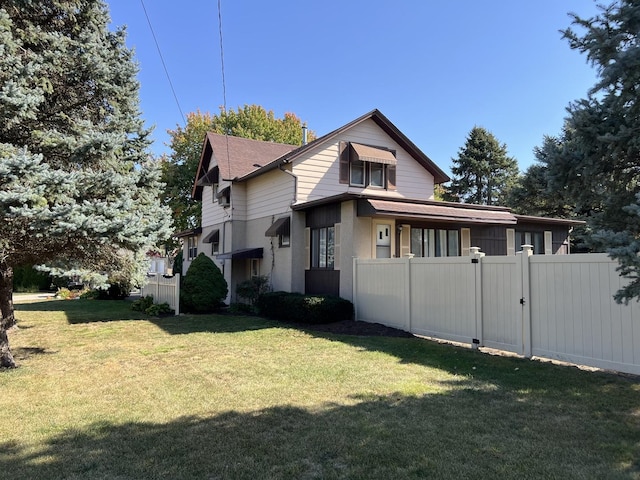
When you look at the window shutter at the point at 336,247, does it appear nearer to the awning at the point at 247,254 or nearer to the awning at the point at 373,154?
the awning at the point at 373,154

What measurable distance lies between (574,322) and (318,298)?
6.51 m

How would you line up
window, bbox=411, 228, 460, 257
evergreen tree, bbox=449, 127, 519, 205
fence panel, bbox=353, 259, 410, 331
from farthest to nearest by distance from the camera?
evergreen tree, bbox=449, 127, 519, 205 → window, bbox=411, 228, 460, 257 → fence panel, bbox=353, 259, 410, 331

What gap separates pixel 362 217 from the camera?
1252 cm

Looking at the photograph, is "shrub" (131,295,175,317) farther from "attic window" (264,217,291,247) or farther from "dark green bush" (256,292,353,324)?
"dark green bush" (256,292,353,324)

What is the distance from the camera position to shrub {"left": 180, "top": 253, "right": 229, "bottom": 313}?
14828mm

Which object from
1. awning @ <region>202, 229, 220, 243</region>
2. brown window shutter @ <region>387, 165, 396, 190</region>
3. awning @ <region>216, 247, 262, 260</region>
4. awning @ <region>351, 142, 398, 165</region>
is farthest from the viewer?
awning @ <region>202, 229, 220, 243</region>

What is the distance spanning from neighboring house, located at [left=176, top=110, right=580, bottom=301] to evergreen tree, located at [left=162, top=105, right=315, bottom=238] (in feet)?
37.9

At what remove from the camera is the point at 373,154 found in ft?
51.5

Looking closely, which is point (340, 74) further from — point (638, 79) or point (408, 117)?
point (638, 79)

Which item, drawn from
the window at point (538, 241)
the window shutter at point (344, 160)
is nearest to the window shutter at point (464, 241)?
the window at point (538, 241)

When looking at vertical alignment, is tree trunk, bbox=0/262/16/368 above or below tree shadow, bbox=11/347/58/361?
above

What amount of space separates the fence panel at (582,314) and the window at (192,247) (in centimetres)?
1963

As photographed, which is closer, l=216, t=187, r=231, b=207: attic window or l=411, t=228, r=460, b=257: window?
l=411, t=228, r=460, b=257: window

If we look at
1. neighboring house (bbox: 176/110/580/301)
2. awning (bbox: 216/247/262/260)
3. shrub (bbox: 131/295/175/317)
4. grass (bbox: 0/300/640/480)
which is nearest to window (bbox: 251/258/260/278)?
neighboring house (bbox: 176/110/580/301)
